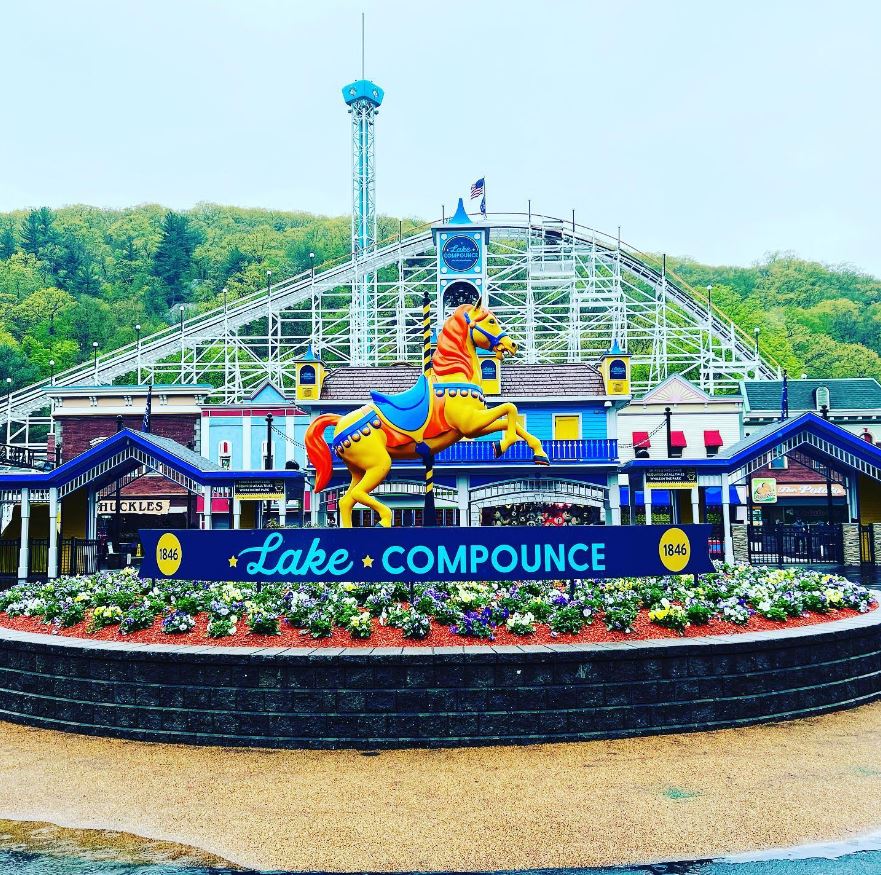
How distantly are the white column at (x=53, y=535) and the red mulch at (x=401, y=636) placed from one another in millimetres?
12695

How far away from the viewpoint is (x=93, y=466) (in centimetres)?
2434

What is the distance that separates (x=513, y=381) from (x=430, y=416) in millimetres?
19793

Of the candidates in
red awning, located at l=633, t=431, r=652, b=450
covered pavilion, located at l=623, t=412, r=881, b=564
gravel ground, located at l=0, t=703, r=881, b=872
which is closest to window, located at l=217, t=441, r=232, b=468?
red awning, located at l=633, t=431, r=652, b=450

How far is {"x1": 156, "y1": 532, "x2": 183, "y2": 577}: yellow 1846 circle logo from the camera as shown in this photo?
12516 mm

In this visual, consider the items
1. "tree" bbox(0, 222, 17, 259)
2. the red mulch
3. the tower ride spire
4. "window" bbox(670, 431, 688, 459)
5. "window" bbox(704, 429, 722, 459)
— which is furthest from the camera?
"tree" bbox(0, 222, 17, 259)

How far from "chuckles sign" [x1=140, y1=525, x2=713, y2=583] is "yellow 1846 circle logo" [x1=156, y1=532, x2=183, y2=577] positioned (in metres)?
0.66

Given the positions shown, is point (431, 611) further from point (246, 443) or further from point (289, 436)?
point (246, 443)

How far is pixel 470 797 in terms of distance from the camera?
8172 millimetres

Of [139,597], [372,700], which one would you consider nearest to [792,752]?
[372,700]

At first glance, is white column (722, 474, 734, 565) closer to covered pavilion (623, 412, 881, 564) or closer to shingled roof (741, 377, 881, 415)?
covered pavilion (623, 412, 881, 564)

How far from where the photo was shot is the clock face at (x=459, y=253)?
50125 millimetres

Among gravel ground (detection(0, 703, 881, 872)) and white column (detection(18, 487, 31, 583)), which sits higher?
white column (detection(18, 487, 31, 583))

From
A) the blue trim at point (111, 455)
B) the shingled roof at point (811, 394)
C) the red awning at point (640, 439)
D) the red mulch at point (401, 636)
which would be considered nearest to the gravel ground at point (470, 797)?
the red mulch at point (401, 636)

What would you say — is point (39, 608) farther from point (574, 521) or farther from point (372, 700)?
point (574, 521)
